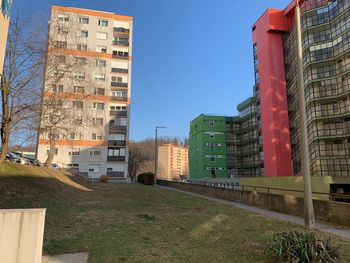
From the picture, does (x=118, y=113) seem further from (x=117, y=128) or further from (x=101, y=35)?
(x=101, y=35)

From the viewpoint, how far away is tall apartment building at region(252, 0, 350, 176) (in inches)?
1604

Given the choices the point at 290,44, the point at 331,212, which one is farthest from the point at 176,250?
the point at 290,44

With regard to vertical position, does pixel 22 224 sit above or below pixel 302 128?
→ below

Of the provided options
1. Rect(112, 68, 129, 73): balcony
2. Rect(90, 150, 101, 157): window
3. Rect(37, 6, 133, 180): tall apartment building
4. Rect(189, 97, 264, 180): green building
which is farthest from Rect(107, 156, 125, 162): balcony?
Rect(189, 97, 264, 180): green building

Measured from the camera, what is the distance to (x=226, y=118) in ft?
274

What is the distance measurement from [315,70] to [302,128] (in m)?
37.5

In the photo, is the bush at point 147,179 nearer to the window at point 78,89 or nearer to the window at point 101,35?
the window at point 78,89

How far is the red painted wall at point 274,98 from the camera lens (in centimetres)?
4925

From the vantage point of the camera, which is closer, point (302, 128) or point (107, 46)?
point (302, 128)

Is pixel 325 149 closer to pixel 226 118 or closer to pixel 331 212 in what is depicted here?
pixel 331 212

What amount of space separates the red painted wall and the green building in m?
21.8

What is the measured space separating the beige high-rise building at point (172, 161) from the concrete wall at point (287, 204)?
338ft

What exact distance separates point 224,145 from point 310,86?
39.2m

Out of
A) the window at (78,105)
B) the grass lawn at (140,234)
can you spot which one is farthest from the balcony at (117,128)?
the grass lawn at (140,234)
